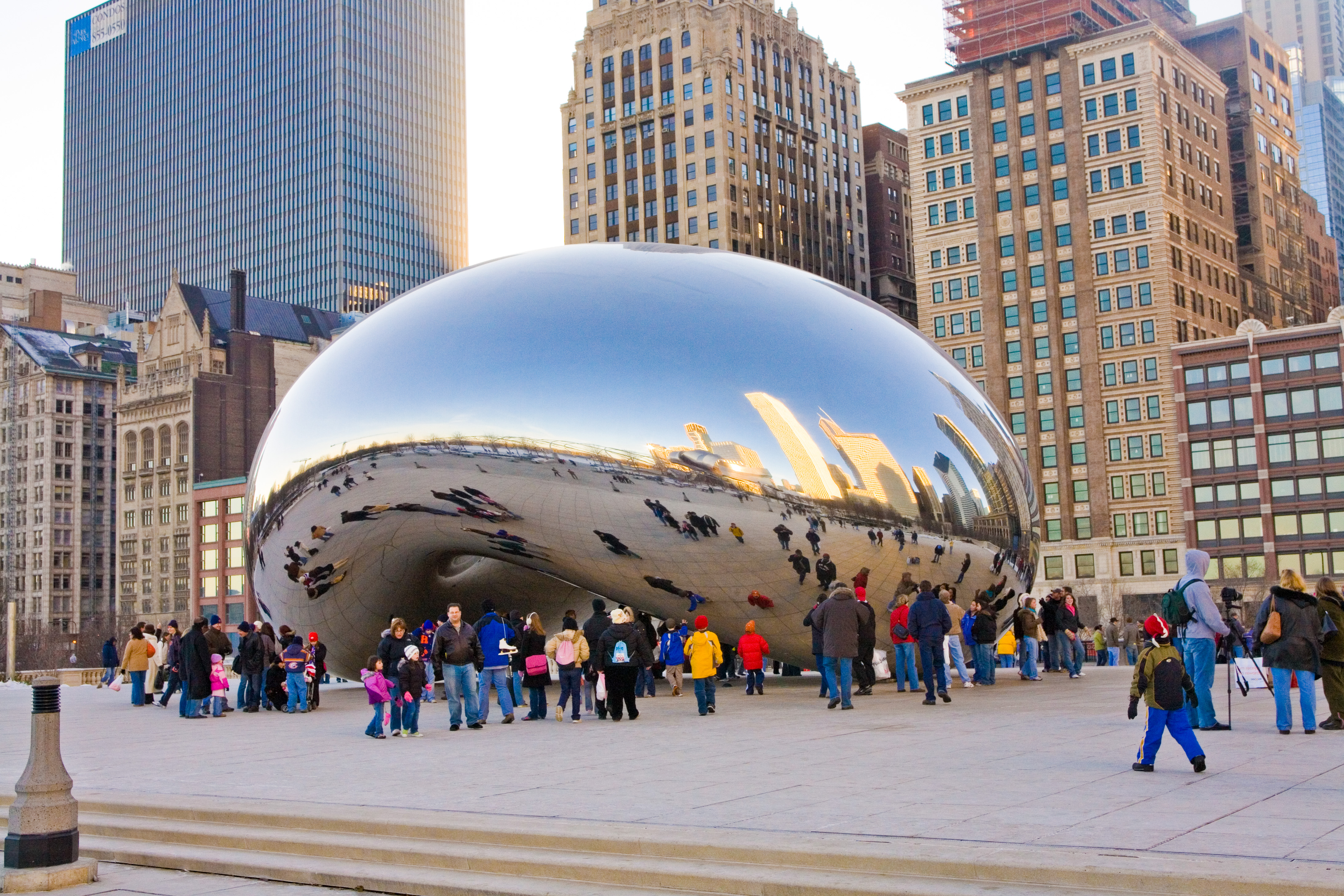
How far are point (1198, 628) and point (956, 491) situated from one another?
6210 millimetres

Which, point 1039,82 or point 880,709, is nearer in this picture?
point 880,709

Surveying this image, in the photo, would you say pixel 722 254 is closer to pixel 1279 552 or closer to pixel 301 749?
pixel 301 749

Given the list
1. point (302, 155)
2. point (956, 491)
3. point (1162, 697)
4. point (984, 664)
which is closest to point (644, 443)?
point (956, 491)

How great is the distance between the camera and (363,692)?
24.3 m

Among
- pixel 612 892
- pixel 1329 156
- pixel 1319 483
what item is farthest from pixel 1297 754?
pixel 1329 156

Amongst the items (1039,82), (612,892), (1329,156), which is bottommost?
(612,892)

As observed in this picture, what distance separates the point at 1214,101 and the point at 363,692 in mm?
96278

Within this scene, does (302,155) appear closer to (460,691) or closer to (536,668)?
(536,668)

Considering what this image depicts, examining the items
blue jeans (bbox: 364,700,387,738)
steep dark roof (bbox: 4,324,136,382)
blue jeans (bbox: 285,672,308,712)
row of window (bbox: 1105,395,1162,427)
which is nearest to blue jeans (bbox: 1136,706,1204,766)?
blue jeans (bbox: 364,700,387,738)

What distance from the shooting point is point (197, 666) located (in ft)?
63.8

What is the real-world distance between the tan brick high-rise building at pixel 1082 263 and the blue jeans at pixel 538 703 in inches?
3122

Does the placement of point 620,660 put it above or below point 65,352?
A: below

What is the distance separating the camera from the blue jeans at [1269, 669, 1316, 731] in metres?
12.3

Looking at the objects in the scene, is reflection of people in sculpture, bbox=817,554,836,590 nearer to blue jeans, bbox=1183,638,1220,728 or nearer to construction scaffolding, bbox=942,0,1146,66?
blue jeans, bbox=1183,638,1220,728
